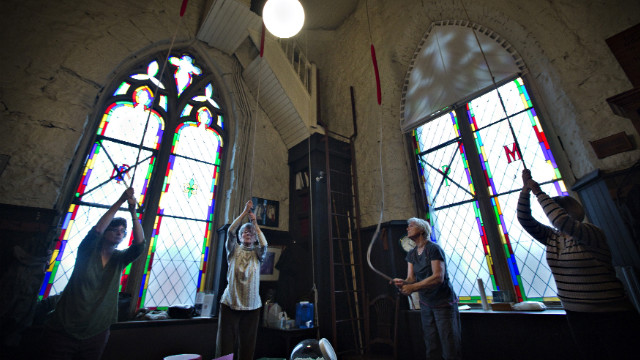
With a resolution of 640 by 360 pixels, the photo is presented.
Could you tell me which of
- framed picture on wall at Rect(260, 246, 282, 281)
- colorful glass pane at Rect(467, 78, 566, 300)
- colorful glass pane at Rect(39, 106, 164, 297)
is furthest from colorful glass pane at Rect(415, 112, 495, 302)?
colorful glass pane at Rect(39, 106, 164, 297)

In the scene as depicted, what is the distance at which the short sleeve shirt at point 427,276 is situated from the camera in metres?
1.83

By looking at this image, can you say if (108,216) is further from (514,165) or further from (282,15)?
(514,165)

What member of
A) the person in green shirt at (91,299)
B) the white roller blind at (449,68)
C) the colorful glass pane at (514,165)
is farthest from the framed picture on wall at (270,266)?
the colorful glass pane at (514,165)

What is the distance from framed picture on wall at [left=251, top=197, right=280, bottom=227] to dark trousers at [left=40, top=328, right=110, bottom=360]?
7.17 feet

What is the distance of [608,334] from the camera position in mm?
1313

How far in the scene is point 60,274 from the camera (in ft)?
8.34

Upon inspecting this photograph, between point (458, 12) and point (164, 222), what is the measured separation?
187 inches

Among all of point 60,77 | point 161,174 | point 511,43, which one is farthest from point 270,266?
point 511,43

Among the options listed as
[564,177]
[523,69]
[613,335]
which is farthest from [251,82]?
[613,335]

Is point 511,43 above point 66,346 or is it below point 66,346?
above

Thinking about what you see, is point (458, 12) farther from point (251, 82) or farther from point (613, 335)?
point (613, 335)

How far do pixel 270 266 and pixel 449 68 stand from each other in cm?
360

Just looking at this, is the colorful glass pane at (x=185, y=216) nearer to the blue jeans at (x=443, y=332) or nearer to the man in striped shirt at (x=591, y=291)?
the blue jeans at (x=443, y=332)

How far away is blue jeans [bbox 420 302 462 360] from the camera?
5.66 feet
